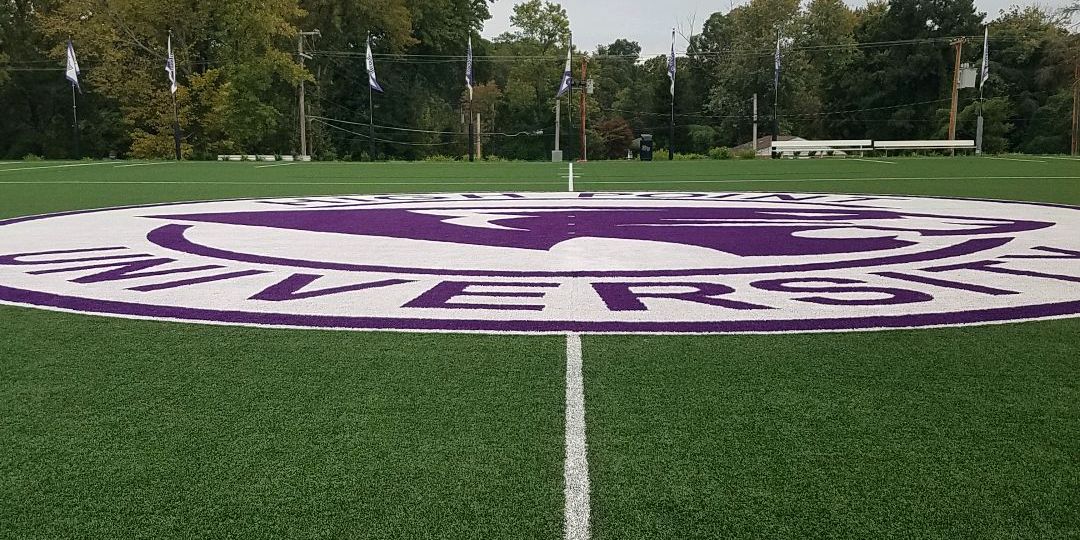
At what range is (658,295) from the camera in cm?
656

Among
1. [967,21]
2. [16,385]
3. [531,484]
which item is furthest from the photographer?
[967,21]

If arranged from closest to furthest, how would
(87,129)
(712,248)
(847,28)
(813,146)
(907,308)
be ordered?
(907,308), (712,248), (813,146), (87,129), (847,28)

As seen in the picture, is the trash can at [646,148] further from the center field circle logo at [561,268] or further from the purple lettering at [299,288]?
the purple lettering at [299,288]

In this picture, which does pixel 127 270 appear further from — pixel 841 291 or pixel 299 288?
pixel 841 291

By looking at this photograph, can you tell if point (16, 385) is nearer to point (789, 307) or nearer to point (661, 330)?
point (661, 330)

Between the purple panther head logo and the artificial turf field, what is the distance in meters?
4.22

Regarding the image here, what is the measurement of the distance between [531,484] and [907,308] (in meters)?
3.80

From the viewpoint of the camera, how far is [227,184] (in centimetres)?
2286

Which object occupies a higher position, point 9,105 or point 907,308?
point 9,105

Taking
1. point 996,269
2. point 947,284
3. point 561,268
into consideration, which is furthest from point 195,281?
point 996,269

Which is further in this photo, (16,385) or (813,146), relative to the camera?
(813,146)

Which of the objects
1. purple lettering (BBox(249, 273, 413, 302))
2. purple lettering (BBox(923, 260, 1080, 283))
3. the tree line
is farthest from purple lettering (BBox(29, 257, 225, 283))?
the tree line

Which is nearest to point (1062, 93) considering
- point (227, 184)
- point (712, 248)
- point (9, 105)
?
point (227, 184)

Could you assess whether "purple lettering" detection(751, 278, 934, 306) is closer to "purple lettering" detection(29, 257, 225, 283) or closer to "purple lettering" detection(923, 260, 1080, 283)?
"purple lettering" detection(923, 260, 1080, 283)
